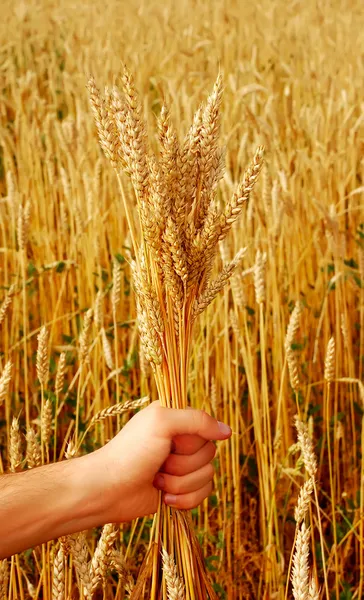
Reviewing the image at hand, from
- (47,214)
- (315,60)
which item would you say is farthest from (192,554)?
(315,60)

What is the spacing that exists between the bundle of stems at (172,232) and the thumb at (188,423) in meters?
0.01

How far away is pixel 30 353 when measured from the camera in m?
2.05

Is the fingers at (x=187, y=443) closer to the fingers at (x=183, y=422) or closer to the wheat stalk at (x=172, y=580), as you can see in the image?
the fingers at (x=183, y=422)

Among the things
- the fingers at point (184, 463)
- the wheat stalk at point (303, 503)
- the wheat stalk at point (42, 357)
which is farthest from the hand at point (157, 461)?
the wheat stalk at point (42, 357)

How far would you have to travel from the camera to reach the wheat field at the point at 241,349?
1.28 metres

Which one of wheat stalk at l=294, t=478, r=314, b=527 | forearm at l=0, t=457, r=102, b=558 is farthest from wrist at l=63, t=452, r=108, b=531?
wheat stalk at l=294, t=478, r=314, b=527

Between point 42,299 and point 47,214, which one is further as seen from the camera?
point 47,214

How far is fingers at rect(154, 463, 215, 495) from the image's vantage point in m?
0.85

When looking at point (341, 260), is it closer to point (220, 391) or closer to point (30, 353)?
point (220, 391)

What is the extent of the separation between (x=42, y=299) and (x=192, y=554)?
139 cm

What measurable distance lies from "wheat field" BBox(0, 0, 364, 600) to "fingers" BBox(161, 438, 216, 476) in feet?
0.32

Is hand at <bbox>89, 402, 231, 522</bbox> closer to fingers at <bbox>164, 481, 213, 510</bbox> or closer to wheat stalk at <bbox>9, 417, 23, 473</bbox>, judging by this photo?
fingers at <bbox>164, 481, 213, 510</bbox>

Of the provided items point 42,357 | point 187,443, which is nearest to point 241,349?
point 42,357

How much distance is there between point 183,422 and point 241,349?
68 centimetres
